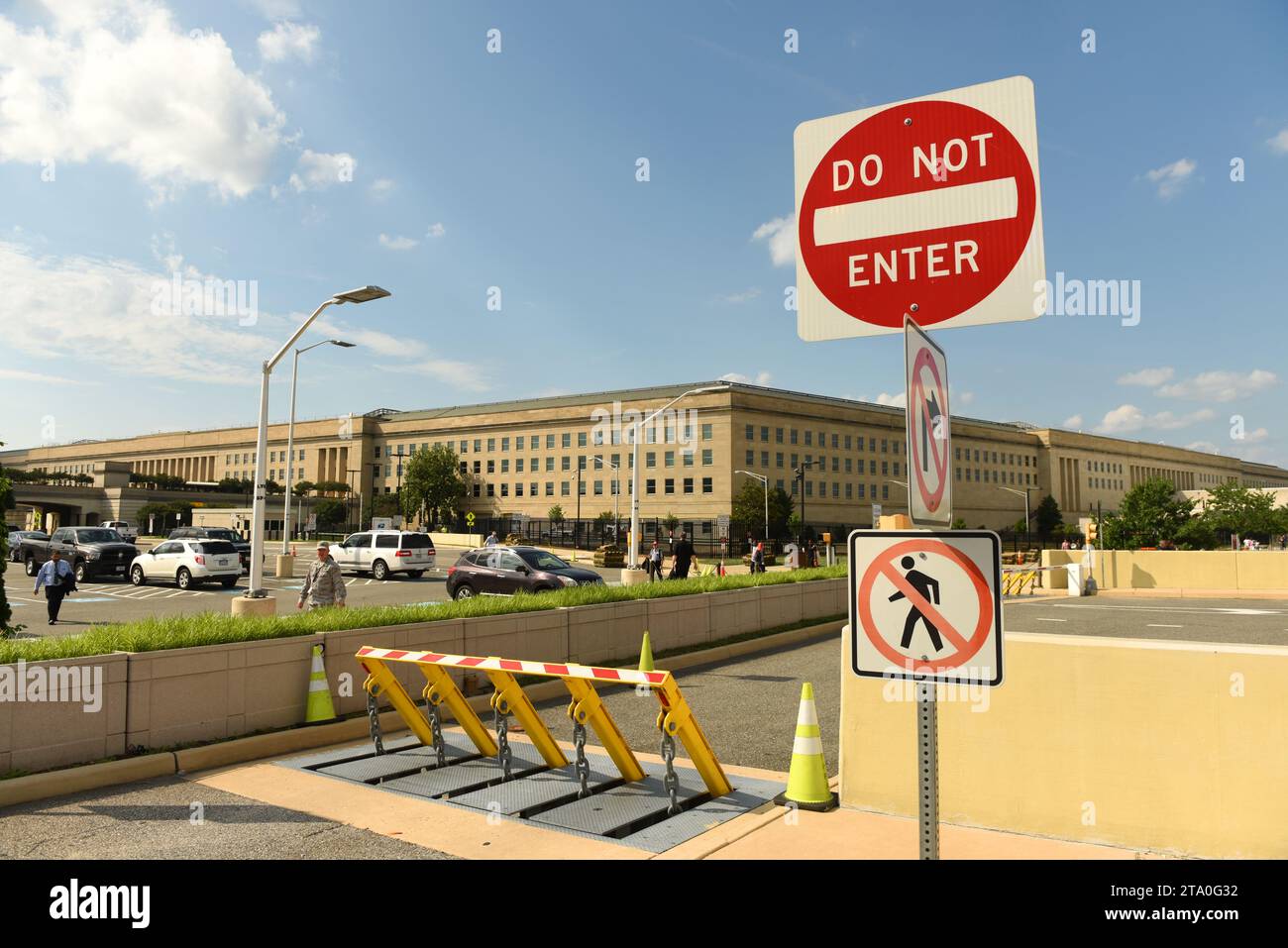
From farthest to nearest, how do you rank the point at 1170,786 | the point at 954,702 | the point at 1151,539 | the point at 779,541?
the point at 779,541, the point at 1151,539, the point at 954,702, the point at 1170,786

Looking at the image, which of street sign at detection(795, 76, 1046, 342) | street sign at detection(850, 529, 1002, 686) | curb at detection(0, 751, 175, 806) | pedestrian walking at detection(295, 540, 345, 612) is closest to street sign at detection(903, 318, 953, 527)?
street sign at detection(850, 529, 1002, 686)

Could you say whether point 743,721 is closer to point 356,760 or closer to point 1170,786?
point 356,760

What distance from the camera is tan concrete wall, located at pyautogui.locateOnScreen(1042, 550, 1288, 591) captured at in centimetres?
3180

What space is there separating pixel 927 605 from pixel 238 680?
26.7ft

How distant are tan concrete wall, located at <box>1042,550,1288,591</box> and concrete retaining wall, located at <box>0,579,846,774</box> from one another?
27.7m

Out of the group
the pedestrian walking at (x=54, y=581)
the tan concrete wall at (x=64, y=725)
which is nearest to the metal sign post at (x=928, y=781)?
the tan concrete wall at (x=64, y=725)

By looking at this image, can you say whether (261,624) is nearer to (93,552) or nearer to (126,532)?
(93,552)

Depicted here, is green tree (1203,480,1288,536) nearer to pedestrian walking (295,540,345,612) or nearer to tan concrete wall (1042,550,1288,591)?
tan concrete wall (1042,550,1288,591)

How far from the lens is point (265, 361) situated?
18094 millimetres

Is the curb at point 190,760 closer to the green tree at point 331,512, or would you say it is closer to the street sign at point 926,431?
the street sign at point 926,431

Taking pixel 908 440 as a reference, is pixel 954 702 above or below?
below

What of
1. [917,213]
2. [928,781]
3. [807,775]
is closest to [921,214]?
[917,213]

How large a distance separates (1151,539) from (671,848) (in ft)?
217
